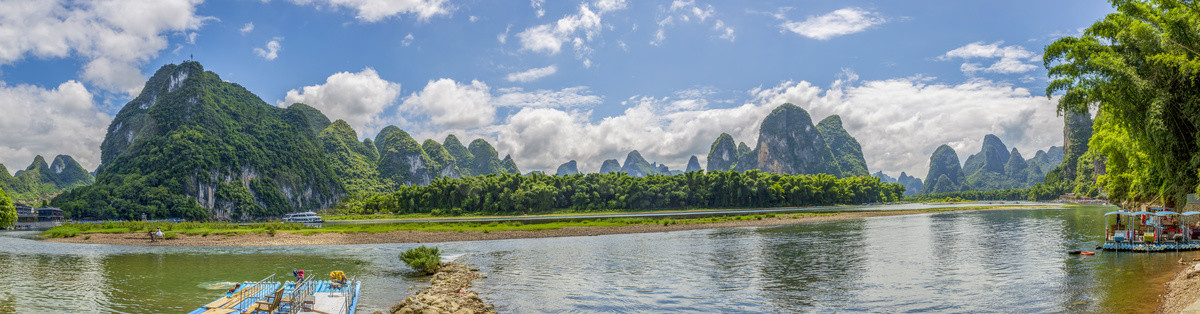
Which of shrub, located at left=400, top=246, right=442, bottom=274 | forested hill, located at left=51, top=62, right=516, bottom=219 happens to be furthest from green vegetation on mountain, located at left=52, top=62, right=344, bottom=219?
shrub, located at left=400, top=246, right=442, bottom=274

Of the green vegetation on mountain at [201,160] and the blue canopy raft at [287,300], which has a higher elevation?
the green vegetation on mountain at [201,160]

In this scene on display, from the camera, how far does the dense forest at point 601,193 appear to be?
110812 millimetres

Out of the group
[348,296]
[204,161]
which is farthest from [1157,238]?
A: [204,161]

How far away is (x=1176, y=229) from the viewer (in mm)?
29266

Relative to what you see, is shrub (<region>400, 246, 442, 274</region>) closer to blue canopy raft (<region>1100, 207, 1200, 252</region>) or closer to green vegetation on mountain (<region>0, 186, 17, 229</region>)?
blue canopy raft (<region>1100, 207, 1200, 252</region>)

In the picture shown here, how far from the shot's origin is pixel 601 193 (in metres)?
118

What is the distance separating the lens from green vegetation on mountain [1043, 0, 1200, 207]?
21266mm

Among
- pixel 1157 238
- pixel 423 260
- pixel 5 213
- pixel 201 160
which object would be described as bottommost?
pixel 423 260

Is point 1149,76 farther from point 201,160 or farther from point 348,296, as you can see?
point 201,160

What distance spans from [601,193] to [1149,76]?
98065 millimetres

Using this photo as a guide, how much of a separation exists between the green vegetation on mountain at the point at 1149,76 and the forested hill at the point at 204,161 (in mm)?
126709

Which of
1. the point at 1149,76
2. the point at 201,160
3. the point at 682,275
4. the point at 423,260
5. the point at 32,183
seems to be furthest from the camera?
the point at 32,183

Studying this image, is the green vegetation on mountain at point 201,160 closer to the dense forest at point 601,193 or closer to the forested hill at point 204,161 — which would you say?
the forested hill at point 204,161

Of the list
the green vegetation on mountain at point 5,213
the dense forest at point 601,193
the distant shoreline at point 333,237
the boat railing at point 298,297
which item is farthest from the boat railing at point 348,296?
the dense forest at point 601,193
